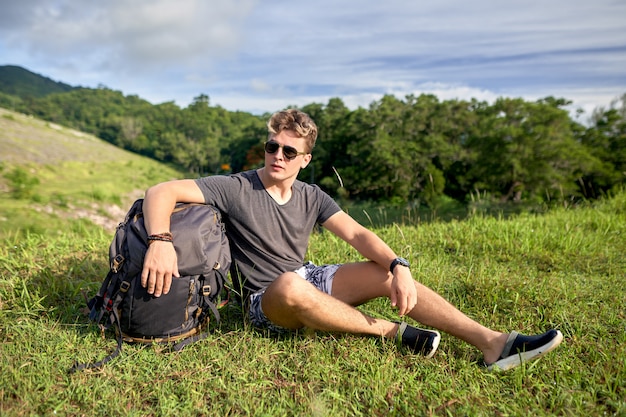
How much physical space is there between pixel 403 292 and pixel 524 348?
70cm

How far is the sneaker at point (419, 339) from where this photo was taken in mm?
2383

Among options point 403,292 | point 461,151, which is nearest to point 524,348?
point 403,292

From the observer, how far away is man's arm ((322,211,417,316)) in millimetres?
2408

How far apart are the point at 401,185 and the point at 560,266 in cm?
2830

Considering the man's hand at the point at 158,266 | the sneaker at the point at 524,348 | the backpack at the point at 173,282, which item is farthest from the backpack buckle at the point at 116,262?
the sneaker at the point at 524,348

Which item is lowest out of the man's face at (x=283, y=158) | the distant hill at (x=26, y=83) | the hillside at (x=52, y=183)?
the hillside at (x=52, y=183)

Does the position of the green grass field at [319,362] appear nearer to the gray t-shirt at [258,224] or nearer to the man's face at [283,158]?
the gray t-shirt at [258,224]

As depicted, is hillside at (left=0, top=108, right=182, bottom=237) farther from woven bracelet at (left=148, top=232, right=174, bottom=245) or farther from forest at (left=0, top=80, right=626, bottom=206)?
woven bracelet at (left=148, top=232, right=174, bottom=245)

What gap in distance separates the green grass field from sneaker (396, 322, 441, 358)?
67 millimetres

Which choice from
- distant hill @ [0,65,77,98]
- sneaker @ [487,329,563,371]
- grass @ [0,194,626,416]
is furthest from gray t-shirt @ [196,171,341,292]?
distant hill @ [0,65,77,98]

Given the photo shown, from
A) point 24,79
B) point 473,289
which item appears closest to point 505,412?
point 473,289

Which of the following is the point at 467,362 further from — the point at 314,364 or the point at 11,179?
the point at 11,179

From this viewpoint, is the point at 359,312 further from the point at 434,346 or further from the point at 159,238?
the point at 159,238

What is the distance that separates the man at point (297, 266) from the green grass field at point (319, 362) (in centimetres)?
14
